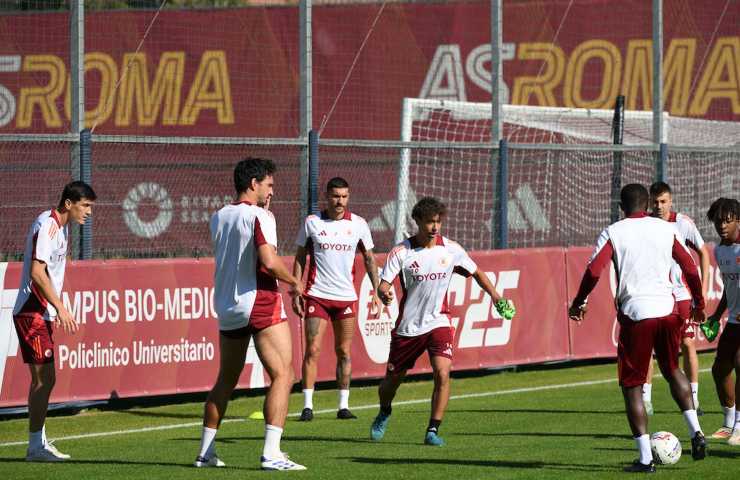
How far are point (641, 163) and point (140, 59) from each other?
12.5 m

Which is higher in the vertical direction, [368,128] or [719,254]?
[368,128]

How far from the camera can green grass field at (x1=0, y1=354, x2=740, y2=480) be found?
32.5 feet

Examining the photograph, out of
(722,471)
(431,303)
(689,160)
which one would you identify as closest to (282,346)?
(431,303)

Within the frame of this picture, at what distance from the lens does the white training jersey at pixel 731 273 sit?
37.5ft

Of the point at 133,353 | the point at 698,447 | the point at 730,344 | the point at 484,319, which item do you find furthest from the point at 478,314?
the point at 698,447

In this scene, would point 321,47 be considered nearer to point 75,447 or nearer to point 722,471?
point 75,447

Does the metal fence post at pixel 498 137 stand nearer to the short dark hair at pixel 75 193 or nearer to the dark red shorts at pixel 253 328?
the short dark hair at pixel 75 193

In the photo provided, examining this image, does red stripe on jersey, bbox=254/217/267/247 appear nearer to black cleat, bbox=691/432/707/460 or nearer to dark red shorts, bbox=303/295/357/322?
black cleat, bbox=691/432/707/460

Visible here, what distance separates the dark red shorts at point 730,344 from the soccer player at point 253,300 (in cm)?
371

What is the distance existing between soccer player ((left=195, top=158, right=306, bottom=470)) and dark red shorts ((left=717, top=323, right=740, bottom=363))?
12.2ft

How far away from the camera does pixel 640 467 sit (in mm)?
9539

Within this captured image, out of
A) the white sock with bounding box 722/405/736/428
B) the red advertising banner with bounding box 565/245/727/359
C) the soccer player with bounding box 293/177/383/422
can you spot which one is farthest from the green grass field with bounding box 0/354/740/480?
the red advertising banner with bounding box 565/245/727/359

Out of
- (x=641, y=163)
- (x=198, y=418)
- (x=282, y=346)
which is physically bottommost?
(x=198, y=418)

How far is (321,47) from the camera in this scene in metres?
31.9
